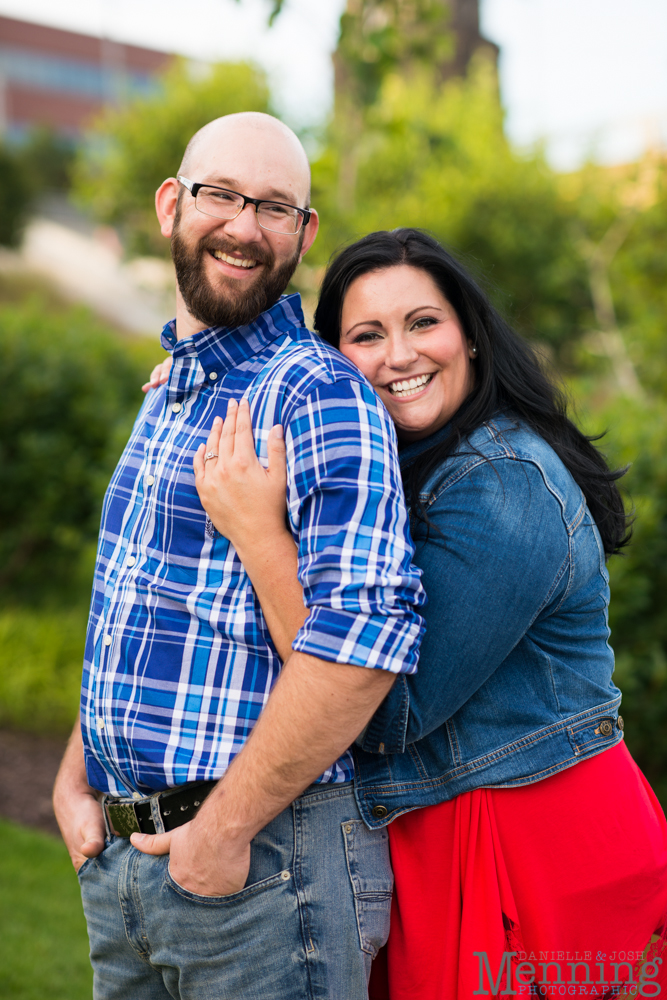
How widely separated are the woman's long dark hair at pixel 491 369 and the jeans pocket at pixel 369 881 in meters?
0.94

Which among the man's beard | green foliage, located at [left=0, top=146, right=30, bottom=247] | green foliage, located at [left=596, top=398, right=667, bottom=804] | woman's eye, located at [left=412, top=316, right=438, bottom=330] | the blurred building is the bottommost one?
green foliage, located at [left=596, top=398, right=667, bottom=804]

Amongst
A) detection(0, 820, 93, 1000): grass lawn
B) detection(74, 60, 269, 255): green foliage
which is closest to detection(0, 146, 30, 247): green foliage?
detection(74, 60, 269, 255): green foliage

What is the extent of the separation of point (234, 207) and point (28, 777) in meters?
4.28

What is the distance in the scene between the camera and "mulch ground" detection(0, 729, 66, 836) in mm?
4801

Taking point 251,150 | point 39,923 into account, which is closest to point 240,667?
point 251,150

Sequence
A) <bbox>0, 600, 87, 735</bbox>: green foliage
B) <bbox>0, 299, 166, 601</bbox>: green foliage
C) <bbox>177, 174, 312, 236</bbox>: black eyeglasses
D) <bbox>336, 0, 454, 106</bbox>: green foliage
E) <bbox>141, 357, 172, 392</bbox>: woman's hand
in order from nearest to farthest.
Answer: <bbox>177, 174, 312, 236</bbox>: black eyeglasses, <bbox>141, 357, 172, 392</bbox>: woman's hand, <bbox>336, 0, 454, 106</bbox>: green foliage, <bbox>0, 600, 87, 735</bbox>: green foliage, <bbox>0, 299, 166, 601</bbox>: green foliage

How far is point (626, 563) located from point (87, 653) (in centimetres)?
274

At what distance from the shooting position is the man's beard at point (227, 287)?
2.00 meters

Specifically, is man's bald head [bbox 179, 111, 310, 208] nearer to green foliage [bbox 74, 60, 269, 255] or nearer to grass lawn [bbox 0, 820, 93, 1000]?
grass lawn [bbox 0, 820, 93, 1000]

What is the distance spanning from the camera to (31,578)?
7.20 metres

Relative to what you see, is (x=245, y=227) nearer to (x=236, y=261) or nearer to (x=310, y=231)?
(x=236, y=261)

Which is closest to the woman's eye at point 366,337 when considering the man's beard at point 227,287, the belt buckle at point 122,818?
the man's beard at point 227,287

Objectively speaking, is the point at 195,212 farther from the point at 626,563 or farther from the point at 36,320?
the point at 36,320

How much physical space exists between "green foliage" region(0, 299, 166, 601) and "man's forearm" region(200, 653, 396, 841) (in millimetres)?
4829
